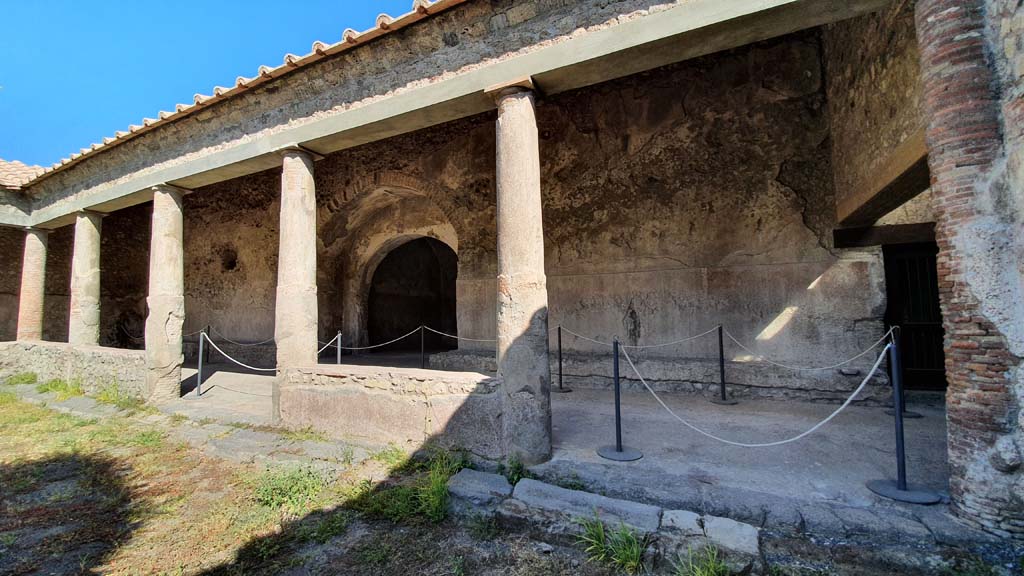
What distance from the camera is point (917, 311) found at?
5.98 meters

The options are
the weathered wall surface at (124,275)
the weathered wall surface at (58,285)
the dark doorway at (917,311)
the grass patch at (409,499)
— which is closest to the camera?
the grass patch at (409,499)

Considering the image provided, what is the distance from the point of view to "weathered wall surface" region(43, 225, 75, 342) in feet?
35.4

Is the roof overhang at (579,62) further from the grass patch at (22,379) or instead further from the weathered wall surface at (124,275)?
the weathered wall surface at (124,275)

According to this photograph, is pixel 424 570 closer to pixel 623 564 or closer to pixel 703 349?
pixel 623 564

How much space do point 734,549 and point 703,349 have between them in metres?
4.15

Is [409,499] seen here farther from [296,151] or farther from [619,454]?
[296,151]

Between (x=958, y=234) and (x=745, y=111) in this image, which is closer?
(x=958, y=234)

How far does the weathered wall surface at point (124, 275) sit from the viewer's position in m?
11.1

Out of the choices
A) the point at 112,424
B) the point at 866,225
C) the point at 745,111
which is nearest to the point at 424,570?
the point at 112,424

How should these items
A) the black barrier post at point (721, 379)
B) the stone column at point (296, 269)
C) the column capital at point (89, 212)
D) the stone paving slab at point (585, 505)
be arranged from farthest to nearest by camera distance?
1. the column capital at point (89, 212)
2. the black barrier post at point (721, 379)
3. the stone column at point (296, 269)
4. the stone paving slab at point (585, 505)

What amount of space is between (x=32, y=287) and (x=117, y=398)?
4432 mm

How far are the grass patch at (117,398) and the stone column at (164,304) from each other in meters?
0.22

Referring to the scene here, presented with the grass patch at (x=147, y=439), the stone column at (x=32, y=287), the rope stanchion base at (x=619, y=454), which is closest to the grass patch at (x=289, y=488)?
the grass patch at (x=147, y=439)

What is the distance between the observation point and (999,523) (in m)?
2.36
